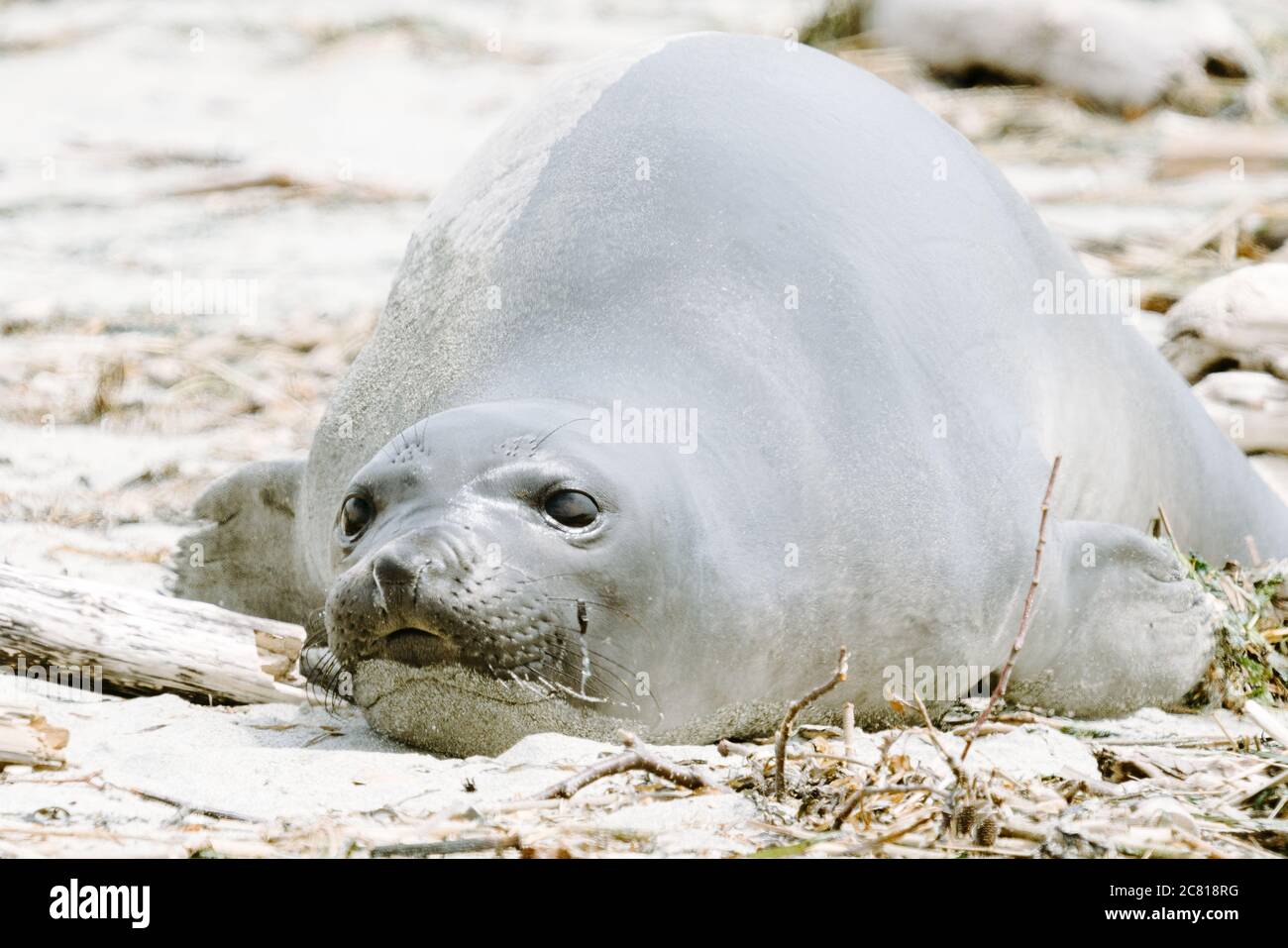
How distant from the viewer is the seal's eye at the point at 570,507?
11.2 ft

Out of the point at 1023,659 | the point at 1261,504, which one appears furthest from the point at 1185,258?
the point at 1023,659

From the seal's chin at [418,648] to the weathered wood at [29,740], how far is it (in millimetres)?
559

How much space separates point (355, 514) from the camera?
11.7ft

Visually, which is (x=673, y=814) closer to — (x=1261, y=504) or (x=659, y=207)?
(x=659, y=207)

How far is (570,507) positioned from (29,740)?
0.99 meters

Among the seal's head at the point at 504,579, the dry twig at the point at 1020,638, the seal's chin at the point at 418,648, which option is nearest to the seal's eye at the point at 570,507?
the seal's head at the point at 504,579

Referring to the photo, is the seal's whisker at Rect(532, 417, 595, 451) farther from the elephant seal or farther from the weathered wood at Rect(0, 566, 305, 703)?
the weathered wood at Rect(0, 566, 305, 703)

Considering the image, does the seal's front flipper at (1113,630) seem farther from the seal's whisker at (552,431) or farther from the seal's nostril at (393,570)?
the seal's nostril at (393,570)

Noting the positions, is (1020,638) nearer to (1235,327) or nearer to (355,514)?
(355,514)

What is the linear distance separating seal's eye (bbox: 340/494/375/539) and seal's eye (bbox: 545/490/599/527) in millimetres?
355

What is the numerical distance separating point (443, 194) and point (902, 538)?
159 cm

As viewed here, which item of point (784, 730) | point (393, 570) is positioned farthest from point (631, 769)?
point (393, 570)

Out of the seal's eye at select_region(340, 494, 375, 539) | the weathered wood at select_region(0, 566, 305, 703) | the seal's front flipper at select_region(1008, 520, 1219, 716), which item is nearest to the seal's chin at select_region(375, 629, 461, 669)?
the seal's eye at select_region(340, 494, 375, 539)

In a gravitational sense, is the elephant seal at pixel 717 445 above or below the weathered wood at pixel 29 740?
above
